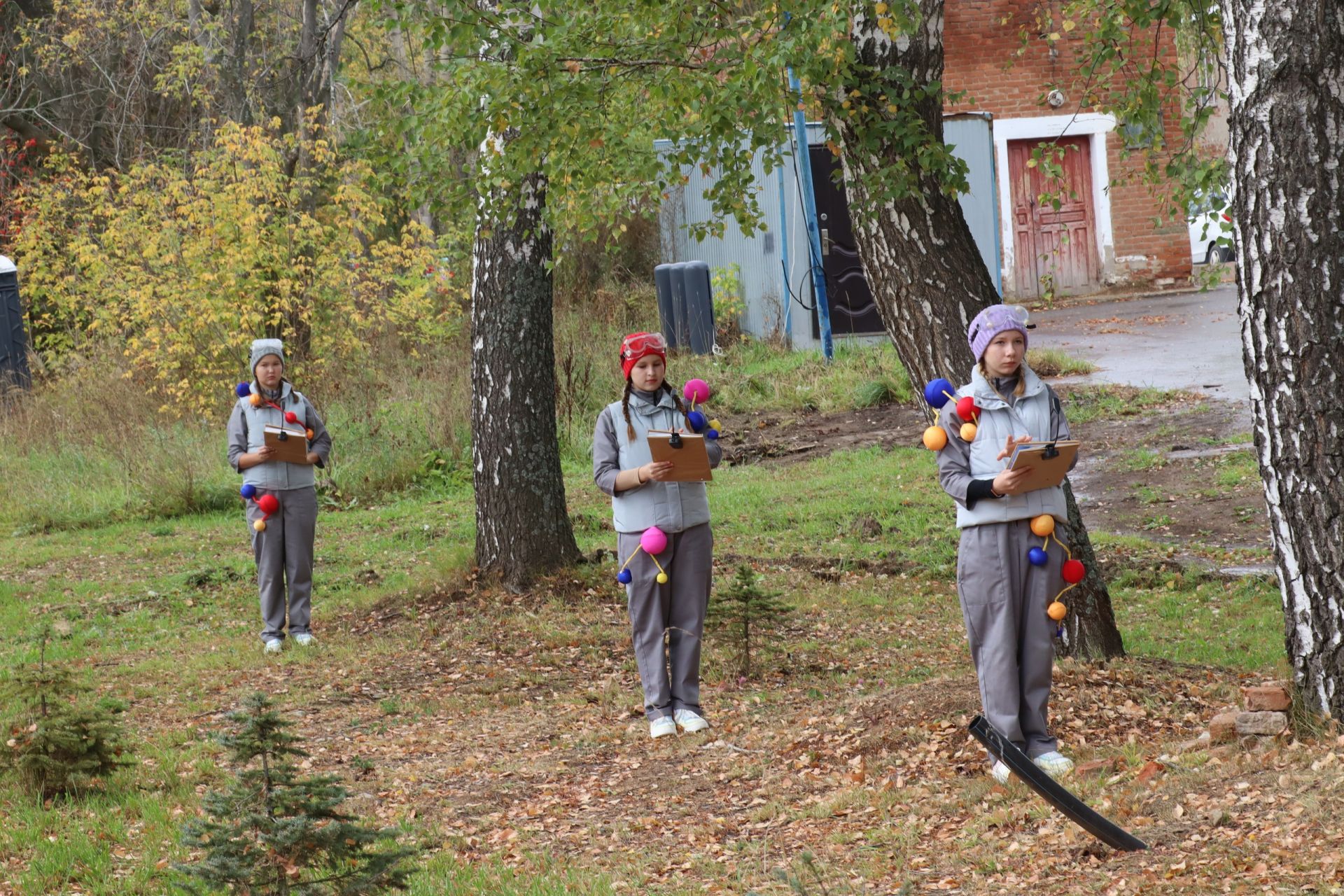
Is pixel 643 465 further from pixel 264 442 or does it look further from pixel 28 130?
Result: pixel 28 130

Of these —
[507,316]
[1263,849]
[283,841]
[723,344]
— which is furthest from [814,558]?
[723,344]

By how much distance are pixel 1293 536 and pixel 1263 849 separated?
1.25m

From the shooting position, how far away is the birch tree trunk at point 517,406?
31.6 ft

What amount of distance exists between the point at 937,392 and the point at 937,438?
0.97 ft

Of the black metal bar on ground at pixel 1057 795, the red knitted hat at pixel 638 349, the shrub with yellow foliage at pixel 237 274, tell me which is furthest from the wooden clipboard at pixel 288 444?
the shrub with yellow foliage at pixel 237 274

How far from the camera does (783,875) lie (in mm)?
2916

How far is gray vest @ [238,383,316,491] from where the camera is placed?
29.7 ft

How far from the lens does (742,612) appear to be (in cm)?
764

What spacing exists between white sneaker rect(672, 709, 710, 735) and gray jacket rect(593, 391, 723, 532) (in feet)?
2.93

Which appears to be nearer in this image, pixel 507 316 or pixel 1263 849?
pixel 1263 849

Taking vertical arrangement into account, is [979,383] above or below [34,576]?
above

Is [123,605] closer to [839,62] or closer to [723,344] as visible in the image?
[839,62]

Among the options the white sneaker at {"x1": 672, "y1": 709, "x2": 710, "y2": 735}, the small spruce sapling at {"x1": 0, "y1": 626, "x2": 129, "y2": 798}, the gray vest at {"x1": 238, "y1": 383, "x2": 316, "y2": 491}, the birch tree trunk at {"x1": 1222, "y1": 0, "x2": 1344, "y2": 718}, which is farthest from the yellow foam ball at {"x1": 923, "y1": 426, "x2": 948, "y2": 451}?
the gray vest at {"x1": 238, "y1": 383, "x2": 316, "y2": 491}

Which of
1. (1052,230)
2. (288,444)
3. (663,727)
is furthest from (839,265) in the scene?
(663,727)
